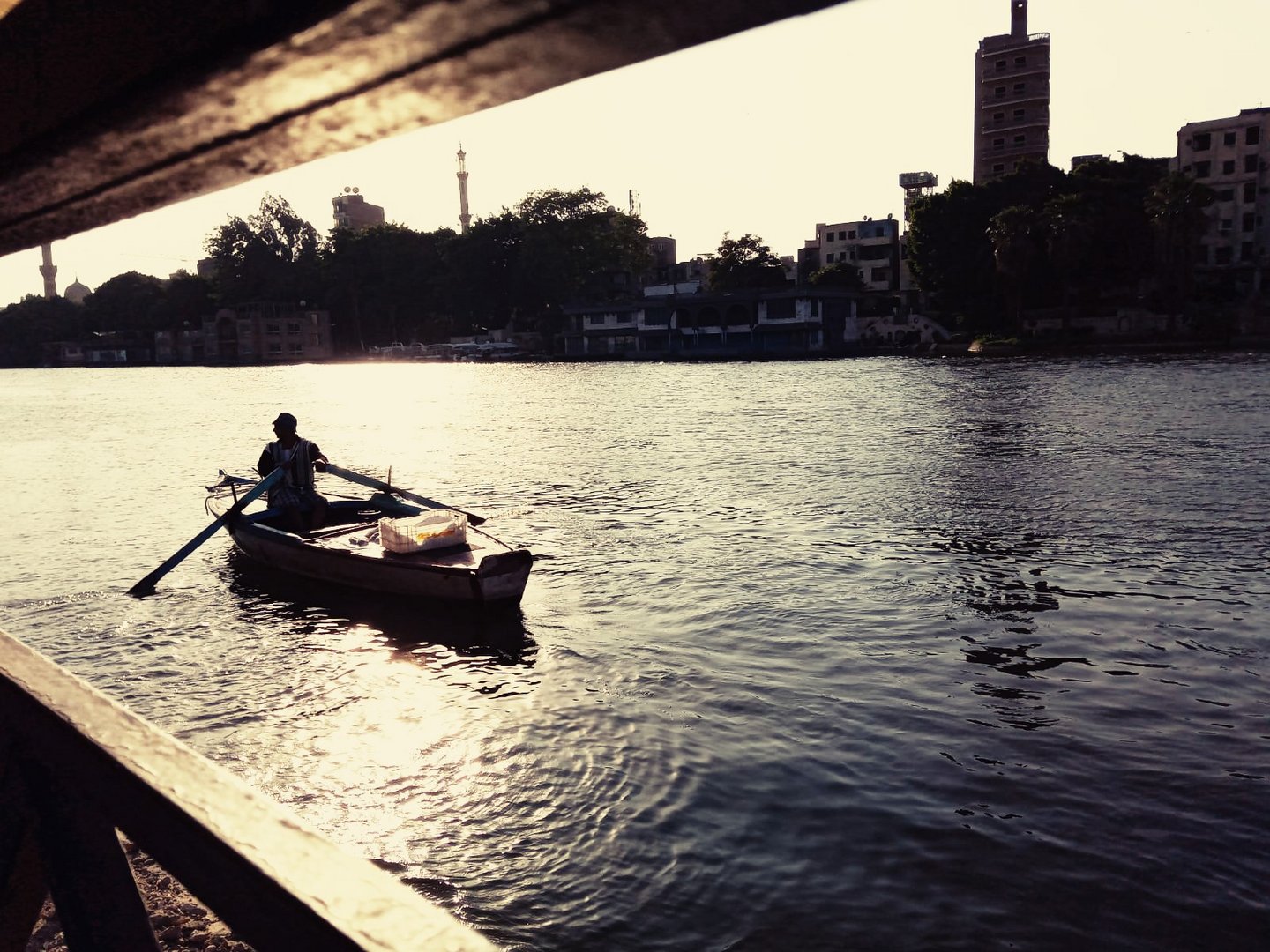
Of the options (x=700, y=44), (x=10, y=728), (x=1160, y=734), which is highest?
(x=700, y=44)

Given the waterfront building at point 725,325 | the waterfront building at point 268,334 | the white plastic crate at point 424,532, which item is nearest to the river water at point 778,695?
the white plastic crate at point 424,532

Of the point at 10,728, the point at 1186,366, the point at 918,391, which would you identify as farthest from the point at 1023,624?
the point at 1186,366

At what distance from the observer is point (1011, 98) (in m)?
88.4

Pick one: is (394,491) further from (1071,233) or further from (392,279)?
(392,279)

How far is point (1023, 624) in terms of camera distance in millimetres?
12883

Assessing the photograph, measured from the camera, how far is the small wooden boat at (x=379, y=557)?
516 inches

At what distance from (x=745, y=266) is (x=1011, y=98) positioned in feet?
99.1

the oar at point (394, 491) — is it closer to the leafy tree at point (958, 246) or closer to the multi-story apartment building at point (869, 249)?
the leafy tree at point (958, 246)

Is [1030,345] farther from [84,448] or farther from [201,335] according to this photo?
[201,335]

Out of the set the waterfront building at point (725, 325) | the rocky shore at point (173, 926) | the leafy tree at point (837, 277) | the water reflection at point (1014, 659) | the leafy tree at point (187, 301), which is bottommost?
the water reflection at point (1014, 659)

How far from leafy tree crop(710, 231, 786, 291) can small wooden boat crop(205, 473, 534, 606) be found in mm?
74513

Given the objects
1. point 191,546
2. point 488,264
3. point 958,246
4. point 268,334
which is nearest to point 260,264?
point 268,334

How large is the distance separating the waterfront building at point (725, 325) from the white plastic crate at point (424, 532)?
2751 inches

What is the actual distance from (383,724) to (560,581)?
242 inches
